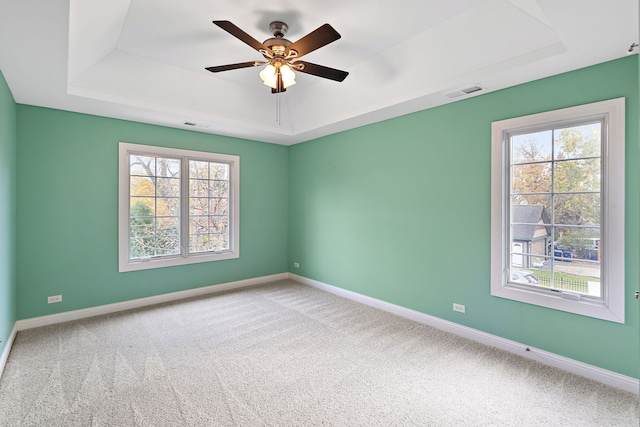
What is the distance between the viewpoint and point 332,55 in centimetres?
329

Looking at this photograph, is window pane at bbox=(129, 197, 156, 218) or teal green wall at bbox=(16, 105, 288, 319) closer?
teal green wall at bbox=(16, 105, 288, 319)

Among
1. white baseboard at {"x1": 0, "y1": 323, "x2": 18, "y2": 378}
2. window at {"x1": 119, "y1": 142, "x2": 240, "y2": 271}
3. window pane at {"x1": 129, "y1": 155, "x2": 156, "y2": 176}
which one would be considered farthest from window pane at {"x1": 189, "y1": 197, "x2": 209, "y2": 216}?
white baseboard at {"x1": 0, "y1": 323, "x2": 18, "y2": 378}

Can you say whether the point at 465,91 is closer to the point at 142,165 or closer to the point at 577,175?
the point at 577,175

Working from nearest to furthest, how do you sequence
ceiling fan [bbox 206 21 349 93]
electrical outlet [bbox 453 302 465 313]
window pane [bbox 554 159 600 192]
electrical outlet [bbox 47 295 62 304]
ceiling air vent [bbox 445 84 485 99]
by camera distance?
1. ceiling fan [bbox 206 21 349 93]
2. window pane [bbox 554 159 600 192]
3. ceiling air vent [bbox 445 84 485 99]
4. electrical outlet [bbox 453 302 465 313]
5. electrical outlet [bbox 47 295 62 304]

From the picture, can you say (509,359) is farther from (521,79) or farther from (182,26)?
(182,26)

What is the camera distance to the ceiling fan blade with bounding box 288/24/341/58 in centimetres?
216

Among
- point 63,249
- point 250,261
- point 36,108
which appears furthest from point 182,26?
point 250,261

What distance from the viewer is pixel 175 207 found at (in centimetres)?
459

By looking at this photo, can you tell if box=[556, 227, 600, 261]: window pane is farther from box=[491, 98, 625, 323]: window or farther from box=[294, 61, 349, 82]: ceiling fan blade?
box=[294, 61, 349, 82]: ceiling fan blade

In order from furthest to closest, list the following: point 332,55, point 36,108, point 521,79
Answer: point 36,108 < point 332,55 < point 521,79

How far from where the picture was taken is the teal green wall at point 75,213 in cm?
348

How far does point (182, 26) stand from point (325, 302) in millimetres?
3694

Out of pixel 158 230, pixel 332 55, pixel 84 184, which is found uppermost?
pixel 332 55

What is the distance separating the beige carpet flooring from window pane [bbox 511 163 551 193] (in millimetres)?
1592
